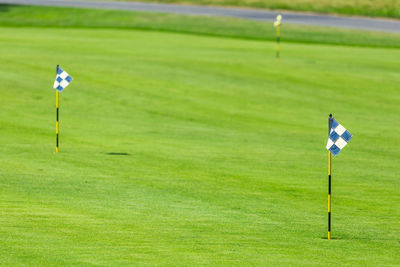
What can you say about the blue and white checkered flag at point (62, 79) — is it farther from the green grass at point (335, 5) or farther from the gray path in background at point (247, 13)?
the green grass at point (335, 5)

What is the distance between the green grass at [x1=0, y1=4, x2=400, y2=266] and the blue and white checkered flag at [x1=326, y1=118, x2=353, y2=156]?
155 centimetres

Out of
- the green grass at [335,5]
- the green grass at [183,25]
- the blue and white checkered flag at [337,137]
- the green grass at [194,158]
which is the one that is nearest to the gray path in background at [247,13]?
the green grass at [335,5]

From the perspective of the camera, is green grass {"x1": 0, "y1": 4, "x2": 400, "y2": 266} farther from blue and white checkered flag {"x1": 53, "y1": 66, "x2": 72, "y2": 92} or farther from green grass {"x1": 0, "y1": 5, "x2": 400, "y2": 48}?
green grass {"x1": 0, "y1": 5, "x2": 400, "y2": 48}

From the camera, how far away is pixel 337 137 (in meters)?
13.4

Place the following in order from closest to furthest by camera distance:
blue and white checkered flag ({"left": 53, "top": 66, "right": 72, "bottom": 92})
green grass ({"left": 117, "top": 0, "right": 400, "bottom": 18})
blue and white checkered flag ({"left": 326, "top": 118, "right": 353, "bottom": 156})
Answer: blue and white checkered flag ({"left": 326, "top": 118, "right": 353, "bottom": 156}) → blue and white checkered flag ({"left": 53, "top": 66, "right": 72, "bottom": 92}) → green grass ({"left": 117, "top": 0, "right": 400, "bottom": 18})

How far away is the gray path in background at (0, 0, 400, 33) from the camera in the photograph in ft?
176

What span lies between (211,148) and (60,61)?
556 inches

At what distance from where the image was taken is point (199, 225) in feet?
45.6

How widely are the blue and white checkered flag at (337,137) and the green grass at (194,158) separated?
5.09ft

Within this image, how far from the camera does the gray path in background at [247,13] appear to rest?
53.7m

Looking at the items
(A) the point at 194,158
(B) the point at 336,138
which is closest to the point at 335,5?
(A) the point at 194,158

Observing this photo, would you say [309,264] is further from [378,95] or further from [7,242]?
[378,95]

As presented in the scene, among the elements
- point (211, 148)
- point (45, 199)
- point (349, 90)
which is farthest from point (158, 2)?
point (45, 199)

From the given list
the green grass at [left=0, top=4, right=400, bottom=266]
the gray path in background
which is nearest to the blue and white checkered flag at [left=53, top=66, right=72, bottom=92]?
the green grass at [left=0, top=4, right=400, bottom=266]
